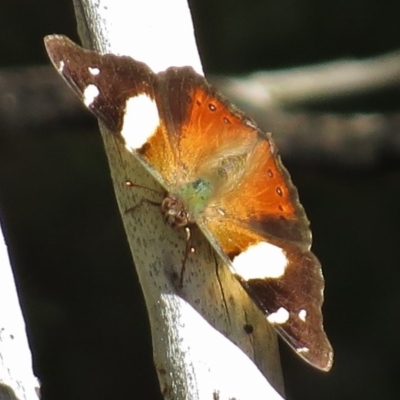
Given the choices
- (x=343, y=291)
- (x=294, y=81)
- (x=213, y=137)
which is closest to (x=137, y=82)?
(x=213, y=137)

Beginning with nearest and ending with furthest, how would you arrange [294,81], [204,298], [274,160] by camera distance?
[204,298], [274,160], [294,81]

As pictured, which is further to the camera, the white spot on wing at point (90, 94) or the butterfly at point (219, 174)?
the white spot on wing at point (90, 94)

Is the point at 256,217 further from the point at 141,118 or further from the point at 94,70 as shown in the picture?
the point at 94,70

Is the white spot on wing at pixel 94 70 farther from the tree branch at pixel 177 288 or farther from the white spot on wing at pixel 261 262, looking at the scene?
the white spot on wing at pixel 261 262

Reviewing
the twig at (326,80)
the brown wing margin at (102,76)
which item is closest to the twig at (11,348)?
the brown wing margin at (102,76)

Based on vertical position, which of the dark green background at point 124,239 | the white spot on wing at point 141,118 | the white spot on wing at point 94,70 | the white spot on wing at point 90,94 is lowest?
the dark green background at point 124,239

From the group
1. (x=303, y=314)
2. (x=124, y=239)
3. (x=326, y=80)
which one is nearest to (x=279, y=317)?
(x=303, y=314)

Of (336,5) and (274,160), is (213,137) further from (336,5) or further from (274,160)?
(336,5)

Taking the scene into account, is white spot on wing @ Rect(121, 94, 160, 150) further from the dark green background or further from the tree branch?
the dark green background

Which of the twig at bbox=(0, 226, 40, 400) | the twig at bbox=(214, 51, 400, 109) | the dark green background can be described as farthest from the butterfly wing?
the dark green background
